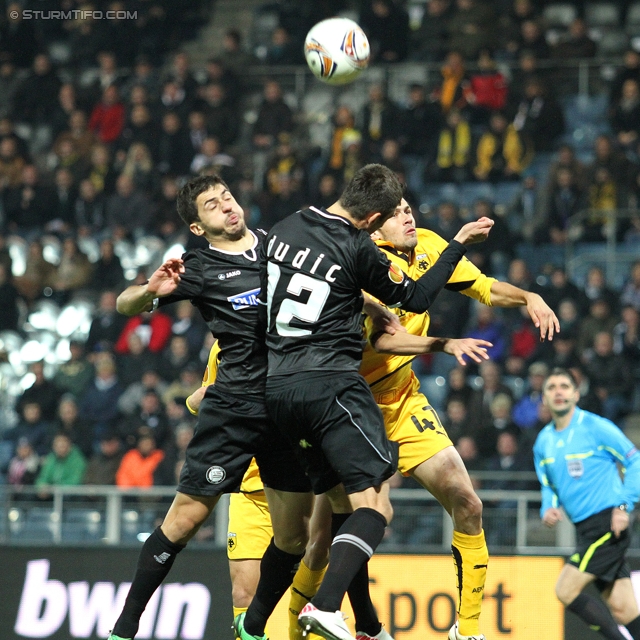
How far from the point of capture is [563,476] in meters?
8.33

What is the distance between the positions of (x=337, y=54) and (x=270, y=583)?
3.81 m

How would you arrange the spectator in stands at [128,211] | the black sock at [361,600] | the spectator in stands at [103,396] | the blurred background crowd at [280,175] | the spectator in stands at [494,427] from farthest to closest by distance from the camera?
the spectator in stands at [128,211], the spectator in stands at [103,396], the blurred background crowd at [280,175], the spectator in stands at [494,427], the black sock at [361,600]

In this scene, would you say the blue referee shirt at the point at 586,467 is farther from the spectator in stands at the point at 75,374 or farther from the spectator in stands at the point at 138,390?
the spectator in stands at the point at 75,374

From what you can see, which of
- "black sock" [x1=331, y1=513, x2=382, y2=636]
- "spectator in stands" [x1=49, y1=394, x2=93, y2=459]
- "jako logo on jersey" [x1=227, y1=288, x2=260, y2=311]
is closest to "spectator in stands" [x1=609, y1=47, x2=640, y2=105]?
"spectator in stands" [x1=49, y1=394, x2=93, y2=459]

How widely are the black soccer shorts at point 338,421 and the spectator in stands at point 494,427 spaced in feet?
20.3

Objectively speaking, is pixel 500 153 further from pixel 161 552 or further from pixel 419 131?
pixel 161 552

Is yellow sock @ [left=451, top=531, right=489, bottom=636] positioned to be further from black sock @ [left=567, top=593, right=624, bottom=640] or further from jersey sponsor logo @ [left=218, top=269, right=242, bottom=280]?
black sock @ [left=567, top=593, right=624, bottom=640]

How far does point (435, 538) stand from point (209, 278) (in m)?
5.20

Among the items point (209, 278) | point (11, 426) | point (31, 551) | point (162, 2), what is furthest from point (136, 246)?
point (209, 278)

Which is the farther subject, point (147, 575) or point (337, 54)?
point (337, 54)

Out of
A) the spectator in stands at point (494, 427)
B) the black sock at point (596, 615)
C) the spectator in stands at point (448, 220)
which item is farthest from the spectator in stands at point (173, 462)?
the black sock at point (596, 615)

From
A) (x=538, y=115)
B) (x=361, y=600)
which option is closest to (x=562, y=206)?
(x=538, y=115)

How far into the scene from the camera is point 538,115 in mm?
14453

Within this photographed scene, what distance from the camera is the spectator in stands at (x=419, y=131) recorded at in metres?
14.6
